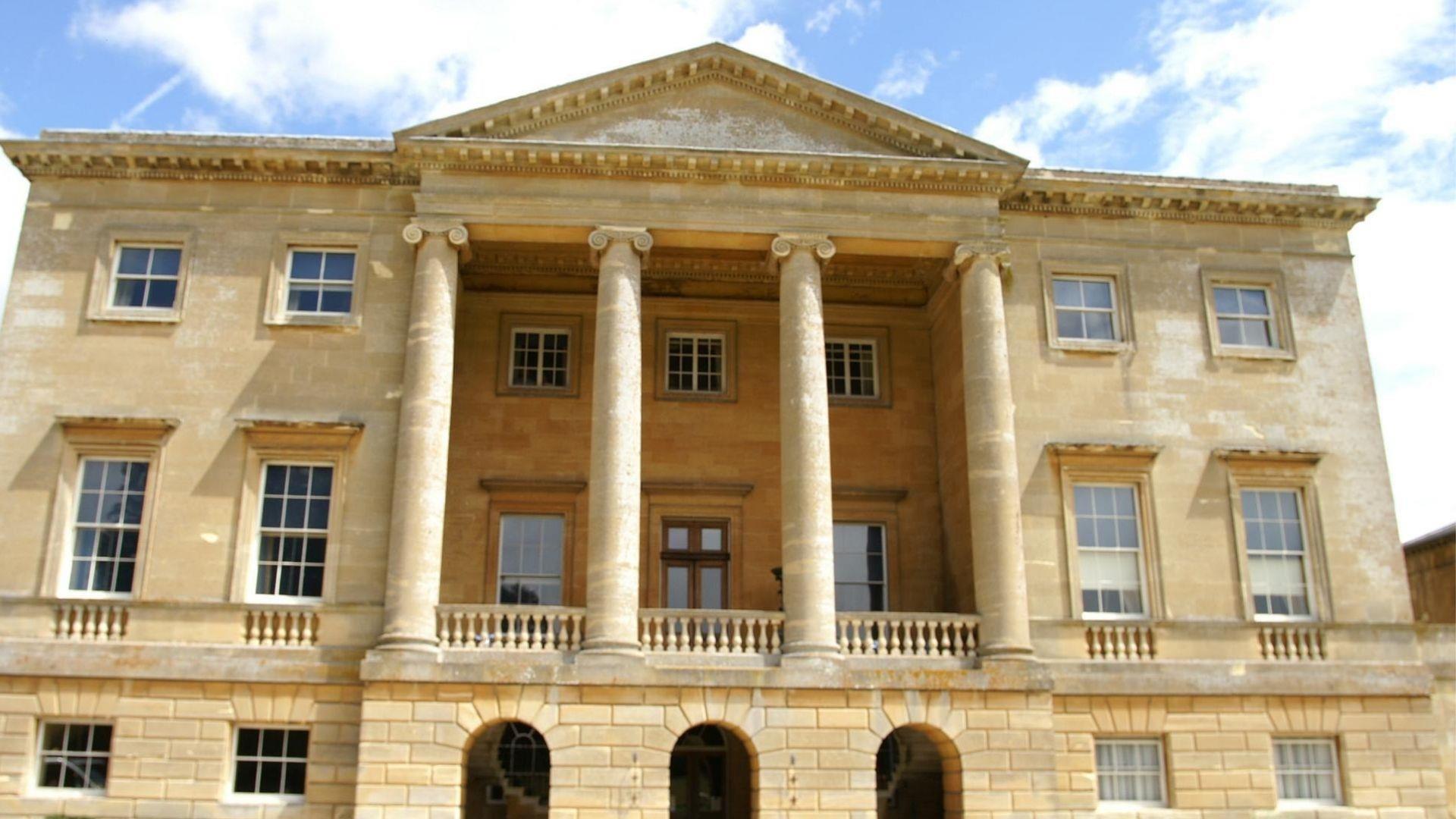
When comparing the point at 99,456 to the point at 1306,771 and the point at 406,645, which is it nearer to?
the point at 406,645

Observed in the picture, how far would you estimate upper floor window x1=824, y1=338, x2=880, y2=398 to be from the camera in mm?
→ 26734

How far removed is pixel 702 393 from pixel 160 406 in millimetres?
10153

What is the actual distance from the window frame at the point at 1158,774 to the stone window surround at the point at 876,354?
8026 mm

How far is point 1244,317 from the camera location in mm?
24500

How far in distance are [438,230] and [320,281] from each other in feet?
8.27

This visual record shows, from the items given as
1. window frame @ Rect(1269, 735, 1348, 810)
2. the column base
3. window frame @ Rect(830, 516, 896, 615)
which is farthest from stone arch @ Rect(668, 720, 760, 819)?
window frame @ Rect(1269, 735, 1348, 810)

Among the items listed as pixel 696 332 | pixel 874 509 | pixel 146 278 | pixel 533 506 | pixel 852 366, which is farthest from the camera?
pixel 852 366

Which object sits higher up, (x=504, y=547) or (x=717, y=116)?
(x=717, y=116)

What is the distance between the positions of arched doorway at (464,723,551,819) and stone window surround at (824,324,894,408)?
900cm

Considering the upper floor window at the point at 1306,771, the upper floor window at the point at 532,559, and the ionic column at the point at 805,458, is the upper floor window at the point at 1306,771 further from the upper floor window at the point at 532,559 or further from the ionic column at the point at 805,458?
the upper floor window at the point at 532,559

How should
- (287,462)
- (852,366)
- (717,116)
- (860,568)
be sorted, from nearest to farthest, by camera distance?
(287,462) < (717,116) < (860,568) < (852,366)

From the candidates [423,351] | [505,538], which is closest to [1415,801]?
Answer: [505,538]

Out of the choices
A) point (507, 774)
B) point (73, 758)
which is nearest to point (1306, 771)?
point (507, 774)

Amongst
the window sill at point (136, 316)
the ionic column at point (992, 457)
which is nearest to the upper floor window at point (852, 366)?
the ionic column at point (992, 457)
